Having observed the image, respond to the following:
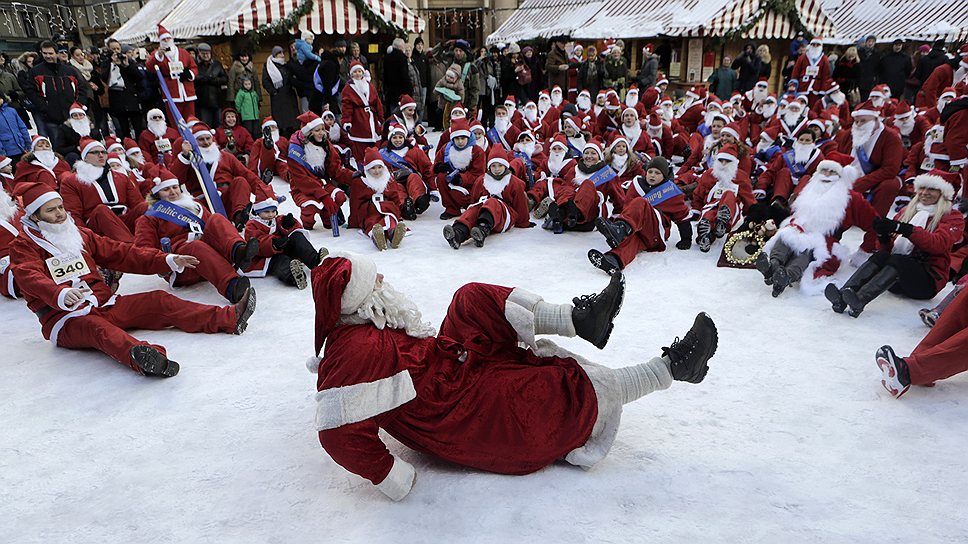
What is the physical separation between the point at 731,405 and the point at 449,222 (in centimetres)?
432

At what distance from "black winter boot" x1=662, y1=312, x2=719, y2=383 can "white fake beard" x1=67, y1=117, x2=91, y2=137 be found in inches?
339

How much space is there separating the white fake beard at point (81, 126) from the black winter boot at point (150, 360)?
6.24 meters

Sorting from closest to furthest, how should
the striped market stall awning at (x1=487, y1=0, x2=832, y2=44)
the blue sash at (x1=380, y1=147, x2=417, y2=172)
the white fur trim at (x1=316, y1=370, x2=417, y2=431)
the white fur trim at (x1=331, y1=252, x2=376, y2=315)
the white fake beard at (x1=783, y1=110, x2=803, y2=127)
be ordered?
the white fur trim at (x1=316, y1=370, x2=417, y2=431)
the white fur trim at (x1=331, y1=252, x2=376, y2=315)
the blue sash at (x1=380, y1=147, x2=417, y2=172)
the white fake beard at (x1=783, y1=110, x2=803, y2=127)
the striped market stall awning at (x1=487, y1=0, x2=832, y2=44)

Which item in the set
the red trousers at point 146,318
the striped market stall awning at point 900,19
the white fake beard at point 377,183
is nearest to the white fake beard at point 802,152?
the white fake beard at point 377,183

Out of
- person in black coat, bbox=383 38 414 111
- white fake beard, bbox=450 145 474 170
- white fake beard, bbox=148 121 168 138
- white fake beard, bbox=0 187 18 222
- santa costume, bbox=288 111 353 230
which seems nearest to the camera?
white fake beard, bbox=0 187 18 222

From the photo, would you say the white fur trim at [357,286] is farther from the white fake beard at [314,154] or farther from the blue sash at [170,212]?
the white fake beard at [314,154]

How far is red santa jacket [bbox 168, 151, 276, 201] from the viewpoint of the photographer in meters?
6.04

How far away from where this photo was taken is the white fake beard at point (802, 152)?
6.18 m

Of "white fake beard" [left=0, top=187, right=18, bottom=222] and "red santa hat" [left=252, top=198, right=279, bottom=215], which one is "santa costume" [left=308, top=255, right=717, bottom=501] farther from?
"white fake beard" [left=0, top=187, right=18, bottom=222]

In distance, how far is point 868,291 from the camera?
12.9ft

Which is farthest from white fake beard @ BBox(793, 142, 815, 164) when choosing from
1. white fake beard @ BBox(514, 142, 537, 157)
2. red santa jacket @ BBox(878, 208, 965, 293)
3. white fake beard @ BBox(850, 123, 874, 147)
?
white fake beard @ BBox(514, 142, 537, 157)

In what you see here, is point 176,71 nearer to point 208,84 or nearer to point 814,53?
point 208,84

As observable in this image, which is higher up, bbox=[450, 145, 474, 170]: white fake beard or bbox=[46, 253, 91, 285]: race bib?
bbox=[450, 145, 474, 170]: white fake beard

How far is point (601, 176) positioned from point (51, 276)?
465cm
